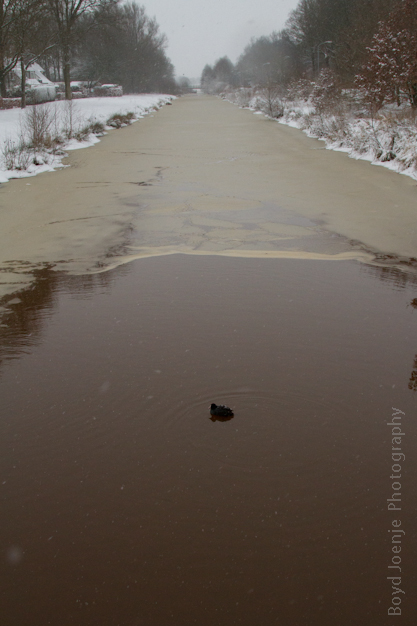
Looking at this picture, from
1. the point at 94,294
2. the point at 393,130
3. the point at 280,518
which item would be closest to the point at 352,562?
the point at 280,518

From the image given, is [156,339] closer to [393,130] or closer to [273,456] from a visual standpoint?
[273,456]

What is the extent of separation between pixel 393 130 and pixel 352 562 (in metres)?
14.6

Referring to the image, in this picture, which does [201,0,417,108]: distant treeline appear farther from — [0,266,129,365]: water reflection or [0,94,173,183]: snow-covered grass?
[0,266,129,365]: water reflection

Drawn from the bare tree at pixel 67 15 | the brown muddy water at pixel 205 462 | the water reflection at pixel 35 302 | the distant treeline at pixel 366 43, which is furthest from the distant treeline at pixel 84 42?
the brown muddy water at pixel 205 462

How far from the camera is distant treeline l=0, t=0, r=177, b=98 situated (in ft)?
87.6

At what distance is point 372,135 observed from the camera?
15898 millimetres

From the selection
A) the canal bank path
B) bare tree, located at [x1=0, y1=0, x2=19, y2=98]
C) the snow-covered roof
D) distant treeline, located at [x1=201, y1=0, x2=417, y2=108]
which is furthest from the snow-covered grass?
the snow-covered roof

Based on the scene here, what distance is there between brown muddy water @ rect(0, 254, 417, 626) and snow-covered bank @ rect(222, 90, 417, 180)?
9501 millimetres

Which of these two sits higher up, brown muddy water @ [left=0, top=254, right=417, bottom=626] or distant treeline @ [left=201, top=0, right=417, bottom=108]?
distant treeline @ [left=201, top=0, right=417, bottom=108]

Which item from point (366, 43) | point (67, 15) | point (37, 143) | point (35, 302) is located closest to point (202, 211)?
point (35, 302)

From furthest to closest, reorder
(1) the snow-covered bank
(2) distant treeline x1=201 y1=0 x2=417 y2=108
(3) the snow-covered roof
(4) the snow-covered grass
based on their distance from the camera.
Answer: (3) the snow-covered roof → (2) distant treeline x1=201 y1=0 x2=417 y2=108 → (4) the snow-covered grass → (1) the snow-covered bank

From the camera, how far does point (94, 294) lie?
5.65 meters

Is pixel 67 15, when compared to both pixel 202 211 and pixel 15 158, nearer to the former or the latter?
pixel 15 158

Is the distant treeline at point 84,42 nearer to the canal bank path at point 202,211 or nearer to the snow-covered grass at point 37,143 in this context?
the snow-covered grass at point 37,143
